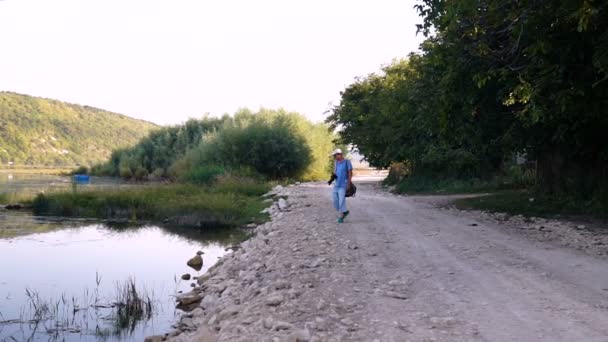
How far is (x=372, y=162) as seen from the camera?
41.3 metres

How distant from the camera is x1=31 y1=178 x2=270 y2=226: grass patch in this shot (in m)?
24.7

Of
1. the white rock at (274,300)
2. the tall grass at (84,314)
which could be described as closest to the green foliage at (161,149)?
the tall grass at (84,314)

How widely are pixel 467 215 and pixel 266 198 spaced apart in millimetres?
14631

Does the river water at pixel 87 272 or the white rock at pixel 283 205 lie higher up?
the white rock at pixel 283 205

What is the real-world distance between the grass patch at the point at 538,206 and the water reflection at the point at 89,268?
874cm

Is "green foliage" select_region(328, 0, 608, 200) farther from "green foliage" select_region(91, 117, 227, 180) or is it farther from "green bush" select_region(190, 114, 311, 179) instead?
"green foliage" select_region(91, 117, 227, 180)

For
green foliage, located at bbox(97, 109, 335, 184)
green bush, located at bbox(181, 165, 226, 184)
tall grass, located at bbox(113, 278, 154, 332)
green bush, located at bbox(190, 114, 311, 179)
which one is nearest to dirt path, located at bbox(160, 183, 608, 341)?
tall grass, located at bbox(113, 278, 154, 332)

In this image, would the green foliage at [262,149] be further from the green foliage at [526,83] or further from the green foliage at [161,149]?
the green foliage at [526,83]

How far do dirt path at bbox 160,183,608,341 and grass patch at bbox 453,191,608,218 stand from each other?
4081 millimetres

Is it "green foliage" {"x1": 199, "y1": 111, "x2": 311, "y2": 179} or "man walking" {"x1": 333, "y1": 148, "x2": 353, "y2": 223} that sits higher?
"green foliage" {"x1": 199, "y1": 111, "x2": 311, "y2": 179}

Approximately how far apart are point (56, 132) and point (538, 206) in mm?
136680

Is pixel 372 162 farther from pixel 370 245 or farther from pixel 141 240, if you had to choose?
pixel 370 245

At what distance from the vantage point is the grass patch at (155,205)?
2472cm

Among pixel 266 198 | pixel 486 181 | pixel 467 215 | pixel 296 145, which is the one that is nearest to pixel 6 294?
pixel 467 215
